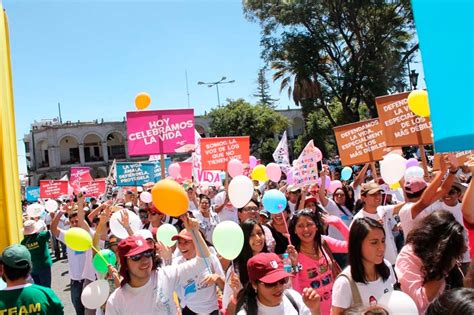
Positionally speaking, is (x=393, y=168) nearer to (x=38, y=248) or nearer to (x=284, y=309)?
(x=284, y=309)

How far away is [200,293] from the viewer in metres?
3.79

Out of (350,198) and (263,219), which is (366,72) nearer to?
(350,198)

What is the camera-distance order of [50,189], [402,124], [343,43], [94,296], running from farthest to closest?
[343,43] < [50,189] < [402,124] < [94,296]

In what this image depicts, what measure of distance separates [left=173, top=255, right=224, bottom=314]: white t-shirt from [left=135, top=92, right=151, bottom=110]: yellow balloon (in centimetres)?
356

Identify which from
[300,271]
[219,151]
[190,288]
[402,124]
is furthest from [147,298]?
[219,151]

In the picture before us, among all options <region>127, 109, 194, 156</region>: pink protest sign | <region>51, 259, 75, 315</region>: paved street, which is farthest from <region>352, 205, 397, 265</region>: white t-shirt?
<region>51, 259, 75, 315</region>: paved street

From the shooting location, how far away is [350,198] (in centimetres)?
718

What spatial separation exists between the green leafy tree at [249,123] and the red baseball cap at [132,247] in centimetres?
3388

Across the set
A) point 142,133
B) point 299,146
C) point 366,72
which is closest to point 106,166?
point 299,146

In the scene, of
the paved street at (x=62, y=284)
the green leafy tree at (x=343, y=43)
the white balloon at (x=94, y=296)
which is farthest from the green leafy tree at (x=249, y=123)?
the white balloon at (x=94, y=296)

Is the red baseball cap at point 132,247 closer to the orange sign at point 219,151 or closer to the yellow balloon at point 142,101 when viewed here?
the yellow balloon at point 142,101

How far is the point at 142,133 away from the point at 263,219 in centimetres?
244

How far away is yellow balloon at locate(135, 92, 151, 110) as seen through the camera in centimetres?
671

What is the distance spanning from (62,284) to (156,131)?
14.9ft
